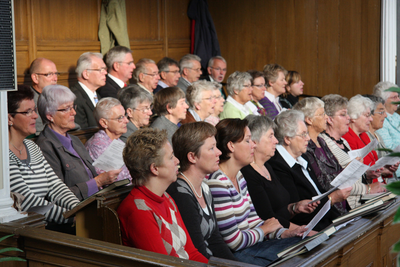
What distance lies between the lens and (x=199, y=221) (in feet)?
7.27

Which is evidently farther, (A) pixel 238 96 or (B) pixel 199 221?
(A) pixel 238 96

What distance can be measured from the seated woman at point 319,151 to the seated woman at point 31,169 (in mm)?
1823

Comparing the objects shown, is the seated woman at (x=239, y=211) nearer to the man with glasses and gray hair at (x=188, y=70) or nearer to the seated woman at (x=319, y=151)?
the seated woman at (x=319, y=151)

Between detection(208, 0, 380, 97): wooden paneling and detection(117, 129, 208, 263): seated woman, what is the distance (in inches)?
207

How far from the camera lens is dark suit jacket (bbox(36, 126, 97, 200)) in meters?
2.76

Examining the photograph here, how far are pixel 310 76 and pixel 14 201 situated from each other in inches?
228

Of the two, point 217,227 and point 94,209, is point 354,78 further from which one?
point 94,209

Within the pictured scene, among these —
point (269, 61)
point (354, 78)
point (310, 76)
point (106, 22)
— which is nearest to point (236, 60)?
point (269, 61)

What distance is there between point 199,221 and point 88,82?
2.64 meters

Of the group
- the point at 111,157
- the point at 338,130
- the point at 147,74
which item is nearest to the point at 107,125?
the point at 111,157

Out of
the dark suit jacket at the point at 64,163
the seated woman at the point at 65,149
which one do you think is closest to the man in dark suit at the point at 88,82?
the seated woman at the point at 65,149

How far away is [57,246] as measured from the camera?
6.00ft

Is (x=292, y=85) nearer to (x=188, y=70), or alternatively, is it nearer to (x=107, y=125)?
(x=188, y=70)

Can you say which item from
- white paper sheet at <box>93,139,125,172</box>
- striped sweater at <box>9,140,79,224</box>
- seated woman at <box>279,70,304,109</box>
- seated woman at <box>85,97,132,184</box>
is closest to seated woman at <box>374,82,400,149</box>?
seated woman at <box>279,70,304,109</box>
